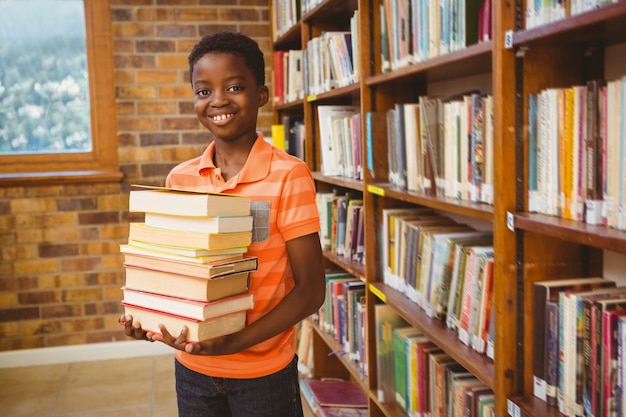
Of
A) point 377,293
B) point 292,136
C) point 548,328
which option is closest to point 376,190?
point 377,293

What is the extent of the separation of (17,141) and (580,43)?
3.27 m

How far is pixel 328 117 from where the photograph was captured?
279 centimetres

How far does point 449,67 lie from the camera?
1757mm

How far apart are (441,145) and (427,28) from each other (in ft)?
1.12

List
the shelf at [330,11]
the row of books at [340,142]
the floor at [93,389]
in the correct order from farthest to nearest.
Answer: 1. the floor at [93,389]
2. the shelf at [330,11]
3. the row of books at [340,142]

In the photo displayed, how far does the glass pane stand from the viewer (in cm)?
361

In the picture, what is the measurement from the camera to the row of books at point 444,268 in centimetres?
157

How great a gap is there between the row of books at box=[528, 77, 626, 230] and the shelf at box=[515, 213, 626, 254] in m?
0.02

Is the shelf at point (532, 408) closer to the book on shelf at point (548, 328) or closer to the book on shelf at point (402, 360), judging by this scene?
the book on shelf at point (548, 328)

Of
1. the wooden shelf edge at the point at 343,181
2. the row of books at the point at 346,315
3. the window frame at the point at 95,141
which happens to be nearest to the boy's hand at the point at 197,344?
the wooden shelf edge at the point at 343,181

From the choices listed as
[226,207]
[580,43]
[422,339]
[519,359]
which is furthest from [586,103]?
[422,339]

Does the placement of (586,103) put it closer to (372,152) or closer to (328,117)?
(372,152)

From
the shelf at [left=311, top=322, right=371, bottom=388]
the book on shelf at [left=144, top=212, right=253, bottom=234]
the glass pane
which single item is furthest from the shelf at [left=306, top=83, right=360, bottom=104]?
the glass pane

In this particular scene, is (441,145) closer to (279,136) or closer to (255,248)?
(255,248)
